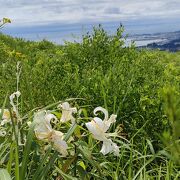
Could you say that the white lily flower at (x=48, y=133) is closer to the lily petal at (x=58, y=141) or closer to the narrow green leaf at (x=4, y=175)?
the lily petal at (x=58, y=141)

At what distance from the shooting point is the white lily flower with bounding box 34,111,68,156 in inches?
79.2

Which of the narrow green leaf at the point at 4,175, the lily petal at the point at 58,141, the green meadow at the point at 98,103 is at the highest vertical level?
the lily petal at the point at 58,141

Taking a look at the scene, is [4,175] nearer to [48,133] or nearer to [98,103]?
[48,133]

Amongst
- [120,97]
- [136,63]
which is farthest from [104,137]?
[136,63]

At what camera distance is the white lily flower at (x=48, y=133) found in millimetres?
2012

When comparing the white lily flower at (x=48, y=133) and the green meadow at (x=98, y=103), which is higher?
the white lily flower at (x=48, y=133)

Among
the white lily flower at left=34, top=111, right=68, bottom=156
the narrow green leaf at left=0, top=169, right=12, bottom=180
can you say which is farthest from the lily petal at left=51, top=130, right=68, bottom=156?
the narrow green leaf at left=0, top=169, right=12, bottom=180

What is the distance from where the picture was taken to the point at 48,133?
2029 mm

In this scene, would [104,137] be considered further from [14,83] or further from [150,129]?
[14,83]

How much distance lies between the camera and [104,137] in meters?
2.07

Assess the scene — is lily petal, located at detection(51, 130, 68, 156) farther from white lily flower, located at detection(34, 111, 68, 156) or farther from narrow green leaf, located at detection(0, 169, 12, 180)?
narrow green leaf, located at detection(0, 169, 12, 180)

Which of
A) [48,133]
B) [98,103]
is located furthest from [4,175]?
[98,103]

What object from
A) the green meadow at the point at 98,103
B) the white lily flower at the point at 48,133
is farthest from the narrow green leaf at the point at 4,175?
the white lily flower at the point at 48,133

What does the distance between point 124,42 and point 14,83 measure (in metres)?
1.59
